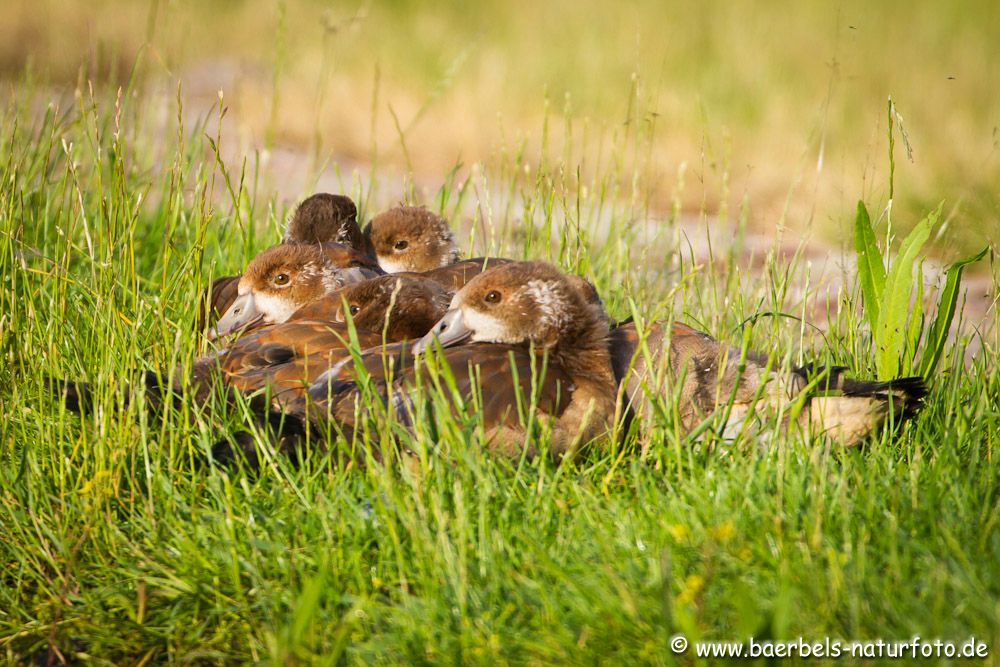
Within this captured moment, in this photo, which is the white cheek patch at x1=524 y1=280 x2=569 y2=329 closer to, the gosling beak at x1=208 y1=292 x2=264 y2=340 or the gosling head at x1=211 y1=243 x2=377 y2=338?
the gosling head at x1=211 y1=243 x2=377 y2=338

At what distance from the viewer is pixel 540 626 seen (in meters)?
2.74

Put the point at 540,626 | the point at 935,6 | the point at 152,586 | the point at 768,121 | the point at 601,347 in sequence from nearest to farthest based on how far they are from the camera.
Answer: the point at 540,626 → the point at 152,586 → the point at 601,347 → the point at 768,121 → the point at 935,6

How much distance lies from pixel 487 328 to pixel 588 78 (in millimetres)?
11391

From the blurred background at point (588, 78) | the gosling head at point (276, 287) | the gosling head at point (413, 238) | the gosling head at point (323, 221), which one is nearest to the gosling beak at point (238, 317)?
the gosling head at point (276, 287)

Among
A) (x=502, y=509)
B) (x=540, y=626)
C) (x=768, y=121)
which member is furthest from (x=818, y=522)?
(x=768, y=121)

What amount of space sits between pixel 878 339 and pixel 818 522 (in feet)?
5.63

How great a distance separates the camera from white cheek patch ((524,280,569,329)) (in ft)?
13.7

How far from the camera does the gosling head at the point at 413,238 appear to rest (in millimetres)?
6242

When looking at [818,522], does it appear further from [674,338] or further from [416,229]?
[416,229]

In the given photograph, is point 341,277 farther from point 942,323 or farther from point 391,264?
point 942,323

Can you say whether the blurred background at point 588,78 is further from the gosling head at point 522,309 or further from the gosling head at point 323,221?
the gosling head at point 522,309

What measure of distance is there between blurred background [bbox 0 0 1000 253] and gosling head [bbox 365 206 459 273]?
3568mm

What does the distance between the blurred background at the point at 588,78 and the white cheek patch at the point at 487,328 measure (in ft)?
19.1

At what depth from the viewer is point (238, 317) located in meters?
5.22
